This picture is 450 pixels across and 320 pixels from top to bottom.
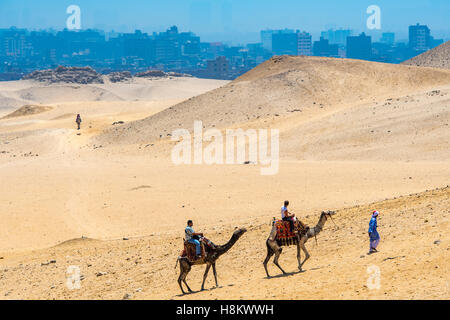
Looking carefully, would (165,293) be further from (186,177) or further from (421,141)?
(421,141)

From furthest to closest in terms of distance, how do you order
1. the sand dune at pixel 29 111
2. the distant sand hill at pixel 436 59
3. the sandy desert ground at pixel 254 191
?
the sand dune at pixel 29 111 < the distant sand hill at pixel 436 59 < the sandy desert ground at pixel 254 191

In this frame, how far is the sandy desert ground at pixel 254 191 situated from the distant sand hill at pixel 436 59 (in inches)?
772

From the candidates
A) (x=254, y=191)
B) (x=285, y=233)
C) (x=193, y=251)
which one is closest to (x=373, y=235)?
(x=285, y=233)

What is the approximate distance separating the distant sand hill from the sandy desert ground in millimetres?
19607

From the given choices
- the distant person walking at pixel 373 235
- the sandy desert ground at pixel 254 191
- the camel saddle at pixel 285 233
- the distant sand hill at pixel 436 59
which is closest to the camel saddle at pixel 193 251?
the sandy desert ground at pixel 254 191

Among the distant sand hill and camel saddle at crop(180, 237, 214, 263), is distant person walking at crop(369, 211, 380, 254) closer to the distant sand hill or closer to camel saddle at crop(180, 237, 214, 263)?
camel saddle at crop(180, 237, 214, 263)

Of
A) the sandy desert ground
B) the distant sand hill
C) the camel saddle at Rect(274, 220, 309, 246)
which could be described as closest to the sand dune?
the sandy desert ground

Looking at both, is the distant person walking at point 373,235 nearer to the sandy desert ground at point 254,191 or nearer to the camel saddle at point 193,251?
the sandy desert ground at point 254,191

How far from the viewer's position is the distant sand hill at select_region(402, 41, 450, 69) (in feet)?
266

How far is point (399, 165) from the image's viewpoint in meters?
35.9

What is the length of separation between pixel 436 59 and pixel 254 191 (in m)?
59.0

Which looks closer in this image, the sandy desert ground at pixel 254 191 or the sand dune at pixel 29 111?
the sandy desert ground at pixel 254 191

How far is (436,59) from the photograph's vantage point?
83.4 m

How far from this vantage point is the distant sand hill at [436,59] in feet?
266
